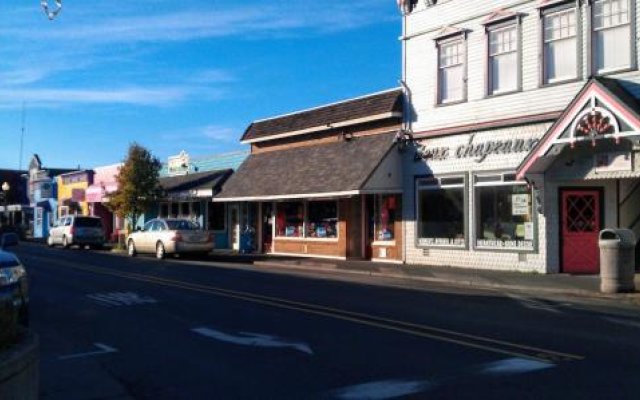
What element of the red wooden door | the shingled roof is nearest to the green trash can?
the red wooden door

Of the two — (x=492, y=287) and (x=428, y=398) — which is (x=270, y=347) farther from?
(x=492, y=287)

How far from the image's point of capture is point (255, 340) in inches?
389

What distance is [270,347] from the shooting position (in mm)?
9398

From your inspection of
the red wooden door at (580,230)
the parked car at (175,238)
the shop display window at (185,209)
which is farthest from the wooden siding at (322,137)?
the red wooden door at (580,230)

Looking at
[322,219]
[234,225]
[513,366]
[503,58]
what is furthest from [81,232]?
[513,366]

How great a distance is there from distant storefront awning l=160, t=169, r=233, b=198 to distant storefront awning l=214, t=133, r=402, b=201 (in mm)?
1763

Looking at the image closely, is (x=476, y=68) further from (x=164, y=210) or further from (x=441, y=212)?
(x=164, y=210)

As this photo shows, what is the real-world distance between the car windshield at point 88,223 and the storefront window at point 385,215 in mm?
19613

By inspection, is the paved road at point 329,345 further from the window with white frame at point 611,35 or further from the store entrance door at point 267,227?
the store entrance door at point 267,227

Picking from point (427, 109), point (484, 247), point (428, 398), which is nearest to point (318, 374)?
point (428, 398)

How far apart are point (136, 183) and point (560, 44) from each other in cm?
2333

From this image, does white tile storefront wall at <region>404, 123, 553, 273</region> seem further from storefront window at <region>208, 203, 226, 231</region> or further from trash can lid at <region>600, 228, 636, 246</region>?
storefront window at <region>208, 203, 226, 231</region>

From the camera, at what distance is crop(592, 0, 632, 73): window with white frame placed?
1770 cm

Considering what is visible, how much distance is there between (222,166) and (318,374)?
2907 centimetres
